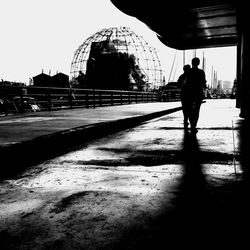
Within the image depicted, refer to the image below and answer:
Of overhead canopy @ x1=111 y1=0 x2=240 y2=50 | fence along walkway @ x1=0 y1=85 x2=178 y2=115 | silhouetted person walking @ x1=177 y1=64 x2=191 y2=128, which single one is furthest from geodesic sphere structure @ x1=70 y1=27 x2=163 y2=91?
silhouetted person walking @ x1=177 y1=64 x2=191 y2=128

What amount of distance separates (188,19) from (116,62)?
111 ft

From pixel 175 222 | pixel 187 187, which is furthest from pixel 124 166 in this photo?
pixel 175 222

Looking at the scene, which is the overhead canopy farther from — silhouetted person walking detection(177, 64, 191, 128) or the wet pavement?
the wet pavement

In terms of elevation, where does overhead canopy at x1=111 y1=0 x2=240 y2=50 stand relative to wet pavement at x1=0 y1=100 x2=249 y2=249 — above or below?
above

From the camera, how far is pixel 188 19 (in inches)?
431

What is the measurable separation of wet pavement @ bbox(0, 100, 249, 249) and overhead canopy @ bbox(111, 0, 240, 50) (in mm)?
5926

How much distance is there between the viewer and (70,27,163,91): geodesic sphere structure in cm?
4428

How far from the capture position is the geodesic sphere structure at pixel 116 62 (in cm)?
4428

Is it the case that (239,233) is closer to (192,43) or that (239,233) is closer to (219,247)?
(219,247)

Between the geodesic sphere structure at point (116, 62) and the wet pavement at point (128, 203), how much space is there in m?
38.7

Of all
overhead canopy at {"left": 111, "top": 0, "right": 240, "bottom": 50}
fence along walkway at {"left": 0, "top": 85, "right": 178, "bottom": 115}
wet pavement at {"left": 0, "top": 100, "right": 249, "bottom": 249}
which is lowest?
wet pavement at {"left": 0, "top": 100, "right": 249, "bottom": 249}

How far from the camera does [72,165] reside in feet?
13.1

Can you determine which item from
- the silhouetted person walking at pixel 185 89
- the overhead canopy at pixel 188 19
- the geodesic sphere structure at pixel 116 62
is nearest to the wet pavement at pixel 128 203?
the silhouetted person walking at pixel 185 89

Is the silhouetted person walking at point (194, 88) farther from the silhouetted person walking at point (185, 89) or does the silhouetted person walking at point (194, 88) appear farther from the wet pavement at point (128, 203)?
the wet pavement at point (128, 203)
